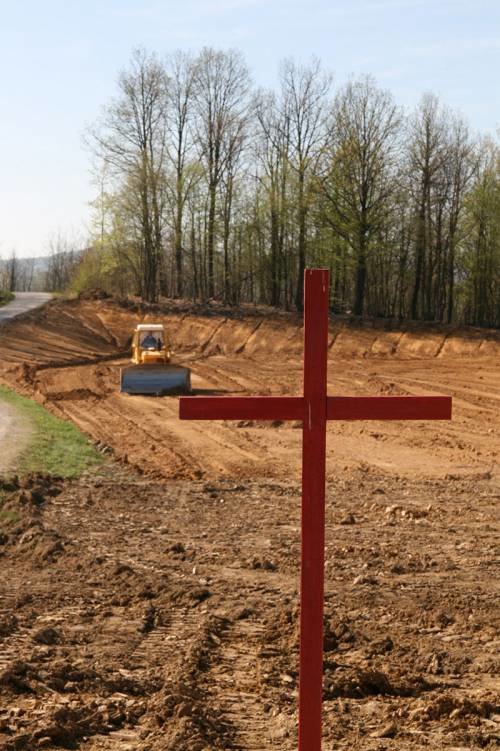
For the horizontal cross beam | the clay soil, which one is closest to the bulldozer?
the clay soil

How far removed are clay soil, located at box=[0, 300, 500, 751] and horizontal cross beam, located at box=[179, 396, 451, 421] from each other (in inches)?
83.0

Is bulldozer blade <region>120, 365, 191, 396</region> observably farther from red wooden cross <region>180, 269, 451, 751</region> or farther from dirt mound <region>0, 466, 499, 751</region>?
red wooden cross <region>180, 269, 451, 751</region>

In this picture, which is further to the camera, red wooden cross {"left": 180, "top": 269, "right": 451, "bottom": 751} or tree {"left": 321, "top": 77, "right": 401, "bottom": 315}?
tree {"left": 321, "top": 77, "right": 401, "bottom": 315}

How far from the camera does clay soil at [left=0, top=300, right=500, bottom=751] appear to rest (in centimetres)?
612

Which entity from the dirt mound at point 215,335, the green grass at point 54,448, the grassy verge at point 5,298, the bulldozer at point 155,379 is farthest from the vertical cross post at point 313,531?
the grassy verge at point 5,298

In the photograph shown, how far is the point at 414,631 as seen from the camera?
26.5ft

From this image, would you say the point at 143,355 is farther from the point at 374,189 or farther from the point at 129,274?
the point at 129,274

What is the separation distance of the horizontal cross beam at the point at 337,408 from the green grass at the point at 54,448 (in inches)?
445

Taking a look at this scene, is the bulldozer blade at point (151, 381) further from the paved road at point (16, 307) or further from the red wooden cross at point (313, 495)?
the red wooden cross at point (313, 495)

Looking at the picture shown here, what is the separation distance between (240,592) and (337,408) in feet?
16.6

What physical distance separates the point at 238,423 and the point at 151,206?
34.4 m

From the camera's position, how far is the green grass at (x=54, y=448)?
634 inches

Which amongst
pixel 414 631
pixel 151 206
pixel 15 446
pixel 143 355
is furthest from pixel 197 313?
pixel 414 631

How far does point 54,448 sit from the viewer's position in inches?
708
